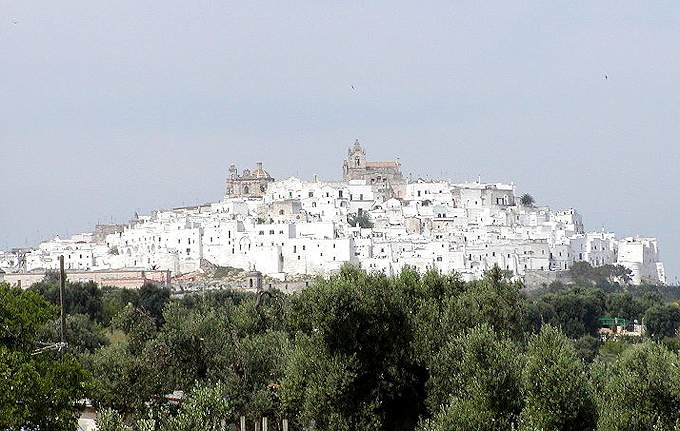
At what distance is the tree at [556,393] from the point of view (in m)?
19.5

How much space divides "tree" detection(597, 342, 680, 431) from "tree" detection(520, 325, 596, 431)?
333 millimetres

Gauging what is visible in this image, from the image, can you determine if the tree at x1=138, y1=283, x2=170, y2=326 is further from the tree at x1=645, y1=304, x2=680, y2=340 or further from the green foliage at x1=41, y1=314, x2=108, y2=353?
the tree at x1=645, y1=304, x2=680, y2=340

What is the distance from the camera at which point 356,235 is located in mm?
99750

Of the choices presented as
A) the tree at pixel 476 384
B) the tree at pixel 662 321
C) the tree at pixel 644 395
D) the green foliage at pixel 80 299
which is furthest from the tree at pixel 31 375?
the tree at pixel 662 321

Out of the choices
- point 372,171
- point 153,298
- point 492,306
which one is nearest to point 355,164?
point 372,171

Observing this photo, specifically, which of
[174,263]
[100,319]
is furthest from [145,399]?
[174,263]

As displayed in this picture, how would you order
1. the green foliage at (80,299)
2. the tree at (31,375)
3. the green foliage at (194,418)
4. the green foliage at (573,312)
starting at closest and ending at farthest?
the green foliage at (194,418)
the tree at (31,375)
the green foliage at (80,299)
the green foliage at (573,312)

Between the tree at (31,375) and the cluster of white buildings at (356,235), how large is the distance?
68.9 meters

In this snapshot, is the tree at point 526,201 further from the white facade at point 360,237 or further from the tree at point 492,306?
the tree at point 492,306

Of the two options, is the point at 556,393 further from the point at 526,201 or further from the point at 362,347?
the point at 526,201

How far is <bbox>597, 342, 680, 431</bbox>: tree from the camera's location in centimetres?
1909

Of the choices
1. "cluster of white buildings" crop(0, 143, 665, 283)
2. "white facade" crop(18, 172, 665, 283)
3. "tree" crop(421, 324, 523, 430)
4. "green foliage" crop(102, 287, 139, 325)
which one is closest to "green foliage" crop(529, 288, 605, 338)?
"green foliage" crop(102, 287, 139, 325)

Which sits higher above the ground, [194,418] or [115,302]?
[115,302]

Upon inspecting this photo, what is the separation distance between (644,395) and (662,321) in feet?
138
